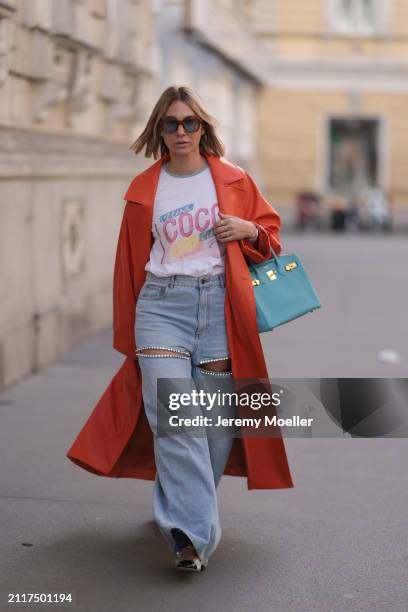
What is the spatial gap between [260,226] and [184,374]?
637mm

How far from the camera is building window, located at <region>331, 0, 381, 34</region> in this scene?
38406mm

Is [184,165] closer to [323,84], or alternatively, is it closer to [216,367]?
[216,367]

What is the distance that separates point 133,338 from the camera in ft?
17.3

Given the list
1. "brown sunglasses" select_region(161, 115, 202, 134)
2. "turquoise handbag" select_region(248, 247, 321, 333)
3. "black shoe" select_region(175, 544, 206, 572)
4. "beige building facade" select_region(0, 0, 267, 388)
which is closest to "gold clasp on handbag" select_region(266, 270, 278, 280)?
"turquoise handbag" select_region(248, 247, 321, 333)

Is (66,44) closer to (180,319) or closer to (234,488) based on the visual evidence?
(234,488)

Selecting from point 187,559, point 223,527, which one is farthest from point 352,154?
point 187,559

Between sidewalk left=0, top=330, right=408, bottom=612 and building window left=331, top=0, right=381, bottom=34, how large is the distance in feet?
105

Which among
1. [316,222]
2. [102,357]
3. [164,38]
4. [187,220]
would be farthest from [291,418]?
[316,222]

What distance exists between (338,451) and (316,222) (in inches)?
1081

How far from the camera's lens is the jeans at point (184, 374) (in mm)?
4965

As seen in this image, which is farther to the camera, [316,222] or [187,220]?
[316,222]

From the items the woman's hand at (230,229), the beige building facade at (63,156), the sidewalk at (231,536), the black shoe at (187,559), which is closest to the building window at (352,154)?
the beige building facade at (63,156)

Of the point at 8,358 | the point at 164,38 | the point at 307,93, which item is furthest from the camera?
the point at 307,93

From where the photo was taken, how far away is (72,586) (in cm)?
485
